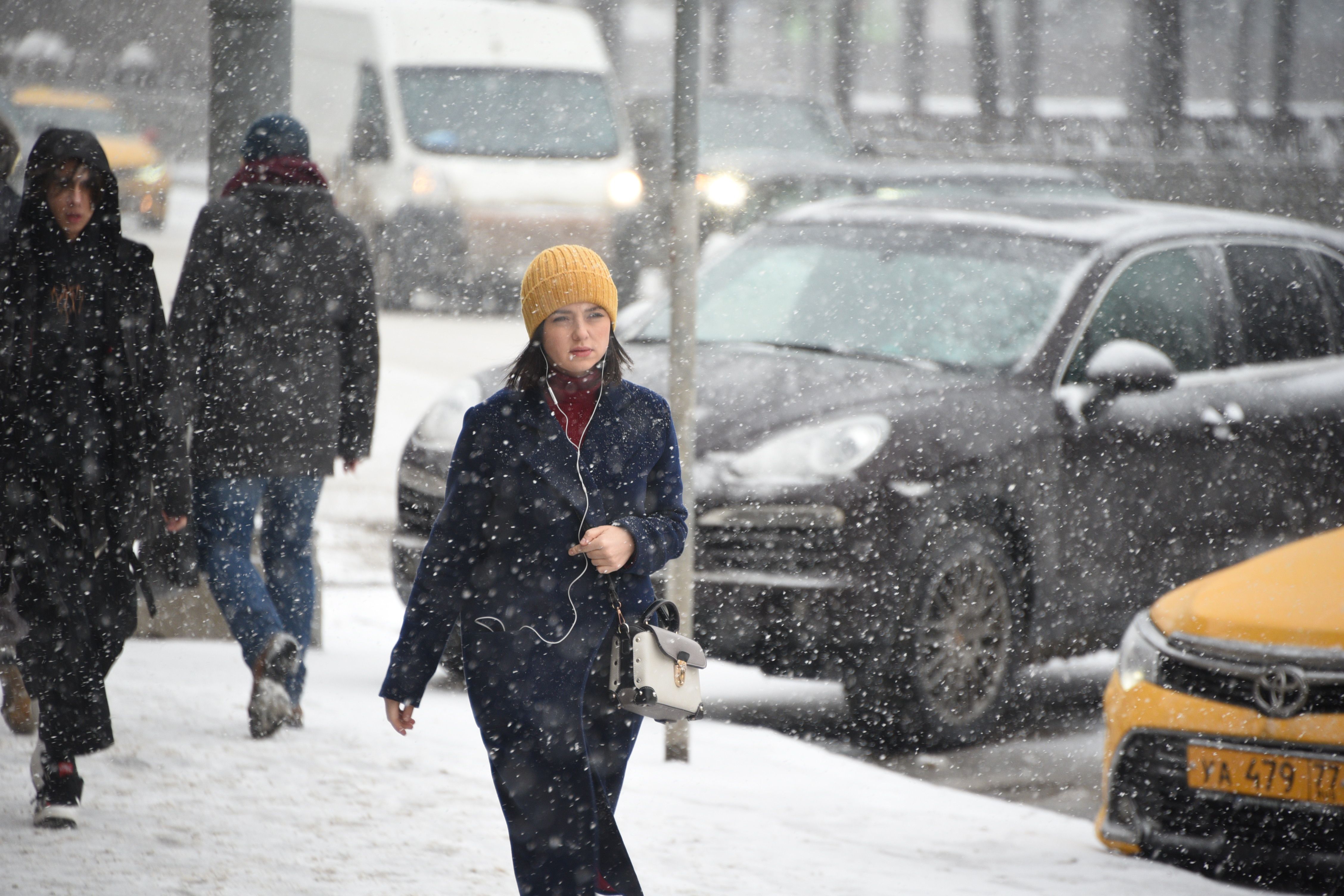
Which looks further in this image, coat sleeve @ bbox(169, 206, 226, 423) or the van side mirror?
the van side mirror

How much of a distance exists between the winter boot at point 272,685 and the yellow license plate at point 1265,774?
7.99 feet

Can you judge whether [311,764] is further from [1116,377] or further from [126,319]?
[1116,377]

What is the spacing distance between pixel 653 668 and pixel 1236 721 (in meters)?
1.87

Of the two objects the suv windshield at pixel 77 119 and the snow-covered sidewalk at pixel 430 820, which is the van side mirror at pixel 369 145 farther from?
the snow-covered sidewalk at pixel 430 820

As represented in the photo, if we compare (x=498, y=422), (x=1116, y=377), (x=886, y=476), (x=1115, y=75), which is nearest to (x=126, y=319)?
(x=498, y=422)

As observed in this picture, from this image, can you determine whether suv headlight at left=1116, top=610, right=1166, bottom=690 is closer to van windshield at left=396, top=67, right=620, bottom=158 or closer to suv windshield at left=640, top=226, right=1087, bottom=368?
suv windshield at left=640, top=226, right=1087, bottom=368

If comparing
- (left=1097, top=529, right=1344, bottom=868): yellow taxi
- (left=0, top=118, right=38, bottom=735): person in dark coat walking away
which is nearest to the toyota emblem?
(left=1097, top=529, right=1344, bottom=868): yellow taxi

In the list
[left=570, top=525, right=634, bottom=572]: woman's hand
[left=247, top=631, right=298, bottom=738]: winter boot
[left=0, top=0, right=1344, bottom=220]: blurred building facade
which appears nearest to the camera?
[left=570, top=525, right=634, bottom=572]: woman's hand

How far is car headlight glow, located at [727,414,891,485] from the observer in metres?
5.84

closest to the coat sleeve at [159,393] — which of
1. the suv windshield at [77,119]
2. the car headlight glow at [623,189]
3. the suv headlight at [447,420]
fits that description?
the suv headlight at [447,420]

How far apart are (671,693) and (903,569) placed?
265 centimetres

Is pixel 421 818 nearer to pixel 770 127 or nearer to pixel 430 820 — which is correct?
pixel 430 820

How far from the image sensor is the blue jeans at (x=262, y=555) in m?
5.30

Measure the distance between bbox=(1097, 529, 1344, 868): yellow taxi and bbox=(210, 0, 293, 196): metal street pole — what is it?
11.7ft
